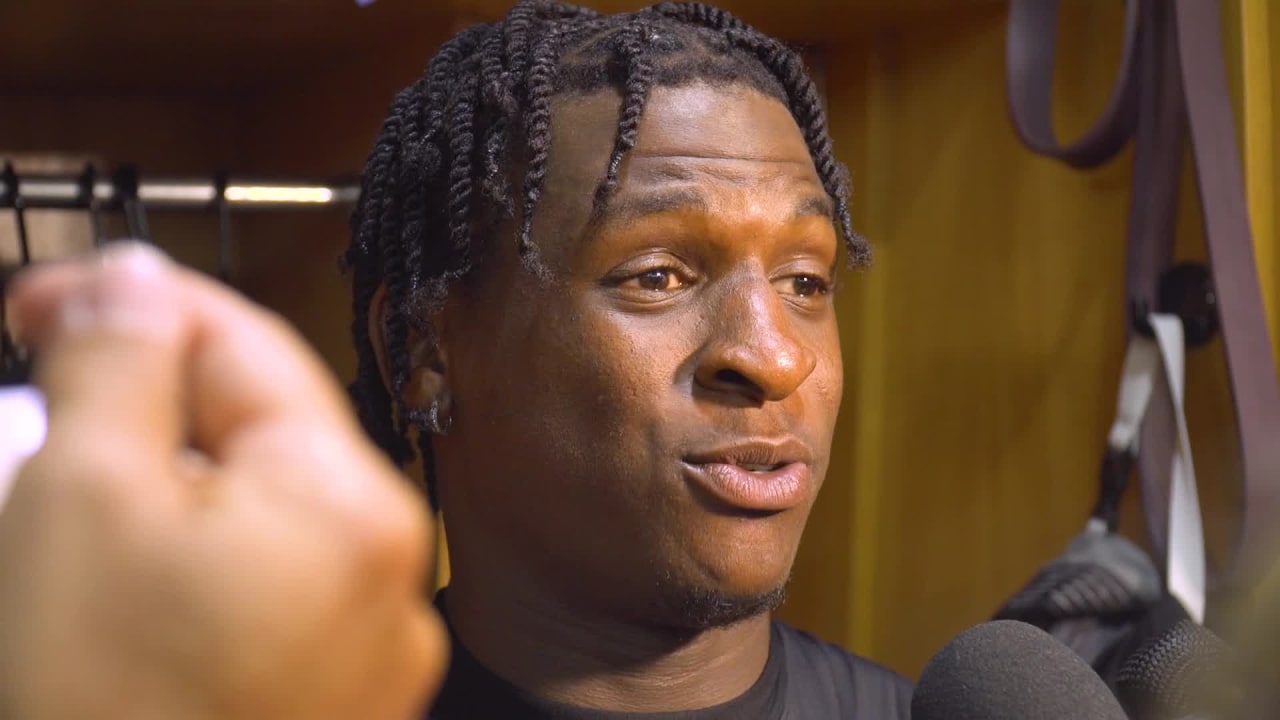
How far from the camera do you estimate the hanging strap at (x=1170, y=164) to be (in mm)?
780

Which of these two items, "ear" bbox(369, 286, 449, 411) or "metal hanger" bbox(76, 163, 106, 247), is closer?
"ear" bbox(369, 286, 449, 411)

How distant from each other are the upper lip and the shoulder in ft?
0.60

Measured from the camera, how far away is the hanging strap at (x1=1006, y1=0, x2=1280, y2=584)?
0.78 meters

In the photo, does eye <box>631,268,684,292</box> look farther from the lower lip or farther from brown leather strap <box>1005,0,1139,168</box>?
brown leather strap <box>1005,0,1139,168</box>

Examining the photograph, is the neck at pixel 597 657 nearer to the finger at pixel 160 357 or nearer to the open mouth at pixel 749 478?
the open mouth at pixel 749 478

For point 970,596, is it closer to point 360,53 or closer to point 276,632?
point 360,53

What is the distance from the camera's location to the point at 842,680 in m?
0.81

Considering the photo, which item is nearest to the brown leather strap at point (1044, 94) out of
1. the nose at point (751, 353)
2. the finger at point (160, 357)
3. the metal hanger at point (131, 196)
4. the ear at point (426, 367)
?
the nose at point (751, 353)

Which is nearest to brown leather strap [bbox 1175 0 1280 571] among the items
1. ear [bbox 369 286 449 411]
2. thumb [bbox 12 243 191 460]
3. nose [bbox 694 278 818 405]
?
nose [bbox 694 278 818 405]

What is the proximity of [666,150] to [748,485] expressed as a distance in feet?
0.58

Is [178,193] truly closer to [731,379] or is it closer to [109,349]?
[731,379]

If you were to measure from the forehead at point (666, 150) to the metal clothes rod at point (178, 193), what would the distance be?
1.05 feet

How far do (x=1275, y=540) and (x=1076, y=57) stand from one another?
0.38 metres

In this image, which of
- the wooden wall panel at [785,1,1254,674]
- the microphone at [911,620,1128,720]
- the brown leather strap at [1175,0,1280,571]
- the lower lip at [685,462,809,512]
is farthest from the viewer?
the wooden wall panel at [785,1,1254,674]
